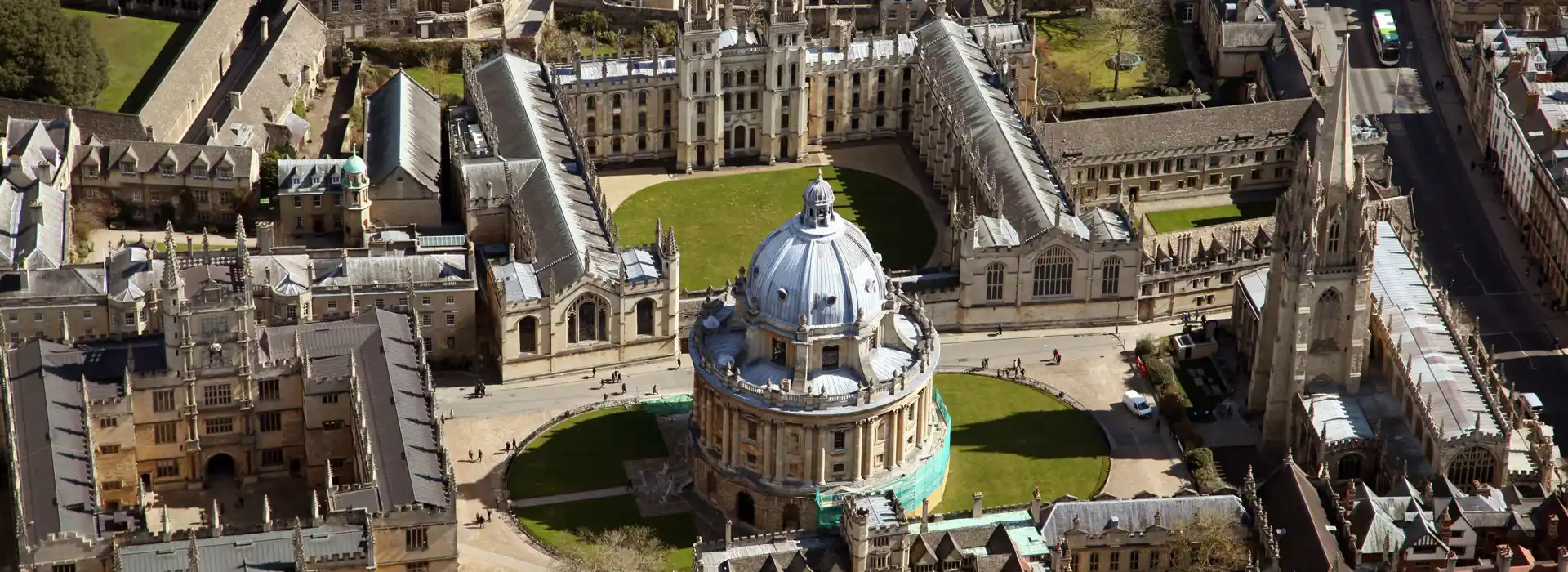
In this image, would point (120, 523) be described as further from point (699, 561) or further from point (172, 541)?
point (699, 561)

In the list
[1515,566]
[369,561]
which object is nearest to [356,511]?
[369,561]

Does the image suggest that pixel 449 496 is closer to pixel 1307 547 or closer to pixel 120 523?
pixel 120 523

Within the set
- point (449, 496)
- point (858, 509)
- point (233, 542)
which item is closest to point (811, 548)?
point (858, 509)

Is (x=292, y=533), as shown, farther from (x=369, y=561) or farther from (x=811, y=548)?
(x=811, y=548)

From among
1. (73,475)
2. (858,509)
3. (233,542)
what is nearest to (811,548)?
(858,509)
